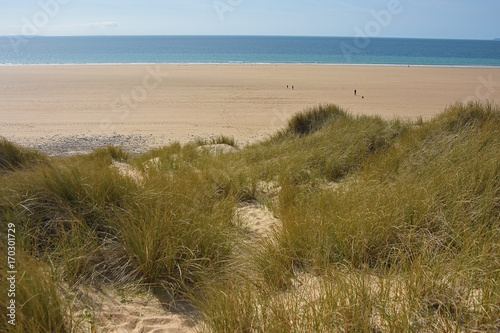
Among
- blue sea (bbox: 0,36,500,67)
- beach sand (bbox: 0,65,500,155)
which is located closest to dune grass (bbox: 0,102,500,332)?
beach sand (bbox: 0,65,500,155)

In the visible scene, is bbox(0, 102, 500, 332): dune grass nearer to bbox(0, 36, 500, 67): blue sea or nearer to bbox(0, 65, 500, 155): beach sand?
bbox(0, 65, 500, 155): beach sand

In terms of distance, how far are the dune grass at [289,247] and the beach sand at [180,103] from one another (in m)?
6.69

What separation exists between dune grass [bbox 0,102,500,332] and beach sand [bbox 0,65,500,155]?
669cm

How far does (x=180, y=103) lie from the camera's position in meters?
17.7

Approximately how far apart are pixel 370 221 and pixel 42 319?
252 centimetres

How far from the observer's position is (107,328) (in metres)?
2.32

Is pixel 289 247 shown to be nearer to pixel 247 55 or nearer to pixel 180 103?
pixel 180 103

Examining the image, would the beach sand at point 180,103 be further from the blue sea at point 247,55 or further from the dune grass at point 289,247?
the blue sea at point 247,55

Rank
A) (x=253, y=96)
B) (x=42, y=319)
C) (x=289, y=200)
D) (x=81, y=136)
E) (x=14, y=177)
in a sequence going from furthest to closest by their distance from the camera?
(x=253, y=96) < (x=81, y=136) < (x=289, y=200) < (x=14, y=177) < (x=42, y=319)

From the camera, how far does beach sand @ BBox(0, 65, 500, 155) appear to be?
12.1 meters

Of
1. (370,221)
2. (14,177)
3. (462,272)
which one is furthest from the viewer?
(14,177)

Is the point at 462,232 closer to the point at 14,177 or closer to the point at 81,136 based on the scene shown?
the point at 14,177

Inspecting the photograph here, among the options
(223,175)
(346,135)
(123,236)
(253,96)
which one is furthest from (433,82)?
(123,236)

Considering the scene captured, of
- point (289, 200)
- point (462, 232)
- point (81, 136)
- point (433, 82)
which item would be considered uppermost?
point (462, 232)
